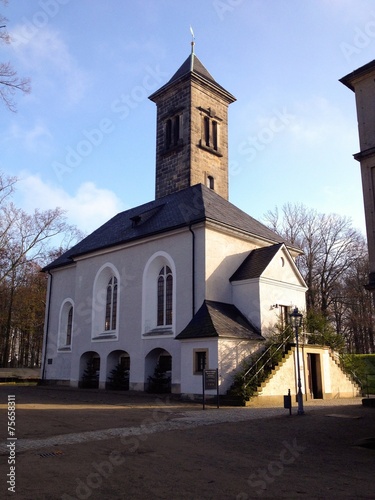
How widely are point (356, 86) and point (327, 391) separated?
15056mm

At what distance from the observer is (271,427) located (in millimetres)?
12383

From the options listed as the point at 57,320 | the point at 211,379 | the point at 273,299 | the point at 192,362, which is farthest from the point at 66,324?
the point at 211,379

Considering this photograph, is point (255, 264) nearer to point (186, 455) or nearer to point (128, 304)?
point (128, 304)

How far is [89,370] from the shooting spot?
2811 centimetres

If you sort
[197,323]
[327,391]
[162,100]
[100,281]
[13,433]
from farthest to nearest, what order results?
[162,100] < [100,281] < [327,391] < [197,323] < [13,433]

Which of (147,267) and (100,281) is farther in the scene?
(100,281)

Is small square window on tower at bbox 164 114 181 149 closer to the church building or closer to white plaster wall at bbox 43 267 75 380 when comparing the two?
the church building

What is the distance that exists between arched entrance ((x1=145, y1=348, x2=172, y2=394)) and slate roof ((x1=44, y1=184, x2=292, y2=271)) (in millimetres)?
6442

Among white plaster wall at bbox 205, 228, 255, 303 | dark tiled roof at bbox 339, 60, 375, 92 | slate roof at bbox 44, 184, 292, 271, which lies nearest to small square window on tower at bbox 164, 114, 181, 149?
slate roof at bbox 44, 184, 292, 271

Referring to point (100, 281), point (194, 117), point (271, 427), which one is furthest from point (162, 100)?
point (271, 427)

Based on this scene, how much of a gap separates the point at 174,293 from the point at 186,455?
14.8 metres

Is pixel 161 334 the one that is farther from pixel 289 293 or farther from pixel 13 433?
pixel 13 433

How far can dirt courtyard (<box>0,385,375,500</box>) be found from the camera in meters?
6.34

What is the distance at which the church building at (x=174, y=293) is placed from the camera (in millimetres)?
21031
